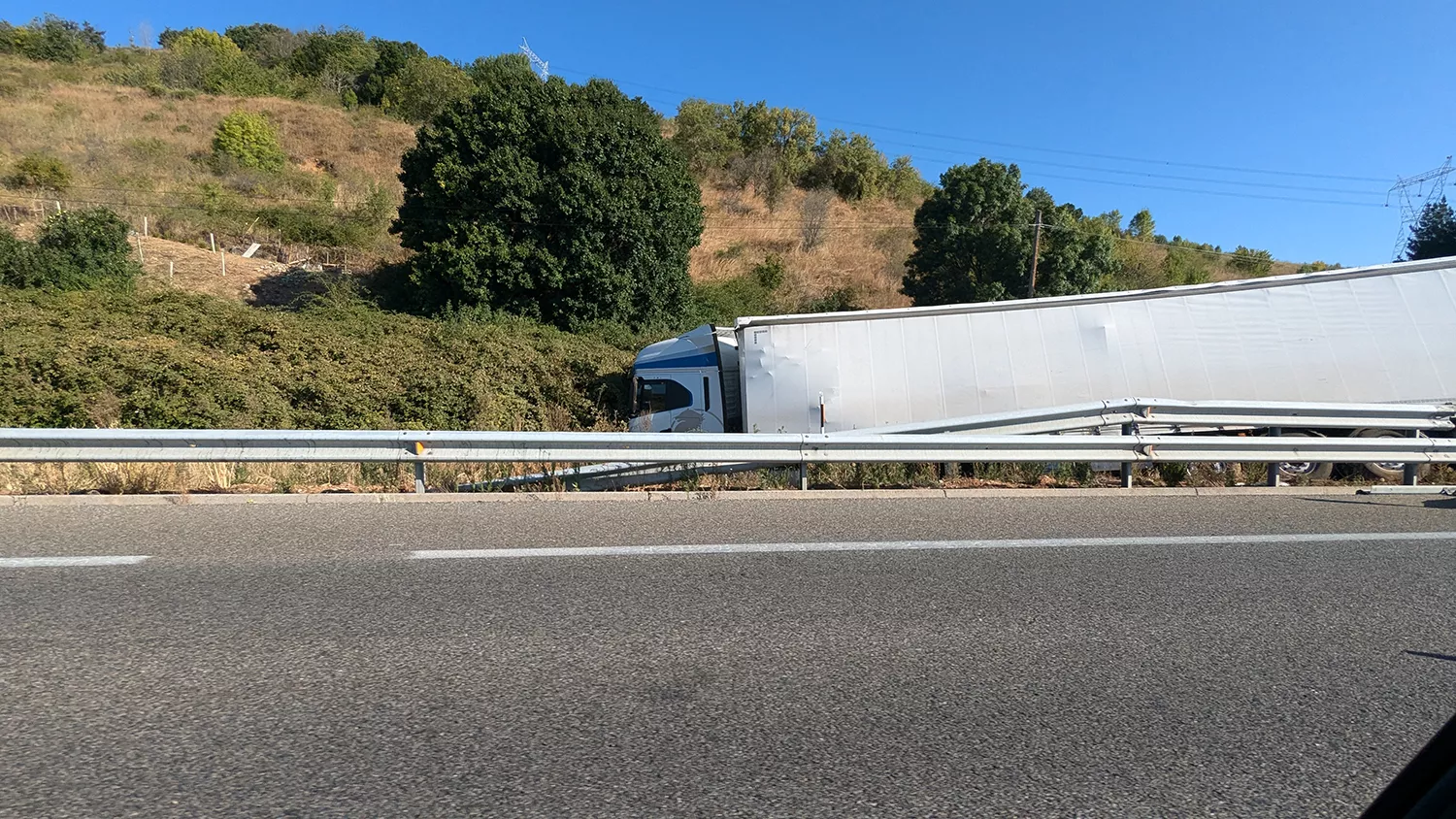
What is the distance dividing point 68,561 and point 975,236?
1317 inches

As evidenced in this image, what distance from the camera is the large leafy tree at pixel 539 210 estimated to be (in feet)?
77.7

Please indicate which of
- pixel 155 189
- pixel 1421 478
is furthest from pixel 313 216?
pixel 1421 478

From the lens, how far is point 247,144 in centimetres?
3862

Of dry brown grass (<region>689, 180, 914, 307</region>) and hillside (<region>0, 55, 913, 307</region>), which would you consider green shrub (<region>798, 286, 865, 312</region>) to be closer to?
dry brown grass (<region>689, 180, 914, 307</region>)

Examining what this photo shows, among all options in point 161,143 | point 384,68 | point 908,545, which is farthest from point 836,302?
point 384,68

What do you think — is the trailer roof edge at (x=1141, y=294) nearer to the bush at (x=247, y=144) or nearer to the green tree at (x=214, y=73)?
the bush at (x=247, y=144)

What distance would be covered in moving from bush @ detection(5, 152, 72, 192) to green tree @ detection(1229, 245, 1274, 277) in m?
62.8

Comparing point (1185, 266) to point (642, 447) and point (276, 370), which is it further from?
point (642, 447)

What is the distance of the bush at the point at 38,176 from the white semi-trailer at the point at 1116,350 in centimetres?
3399

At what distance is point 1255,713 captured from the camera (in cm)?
316

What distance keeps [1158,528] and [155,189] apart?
130ft

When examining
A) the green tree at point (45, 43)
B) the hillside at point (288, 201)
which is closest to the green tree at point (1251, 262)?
the hillside at point (288, 201)

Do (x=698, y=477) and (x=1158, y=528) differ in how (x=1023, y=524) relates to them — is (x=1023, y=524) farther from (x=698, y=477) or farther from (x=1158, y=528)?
(x=698, y=477)

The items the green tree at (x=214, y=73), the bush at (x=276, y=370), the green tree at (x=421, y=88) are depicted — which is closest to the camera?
the bush at (x=276, y=370)
